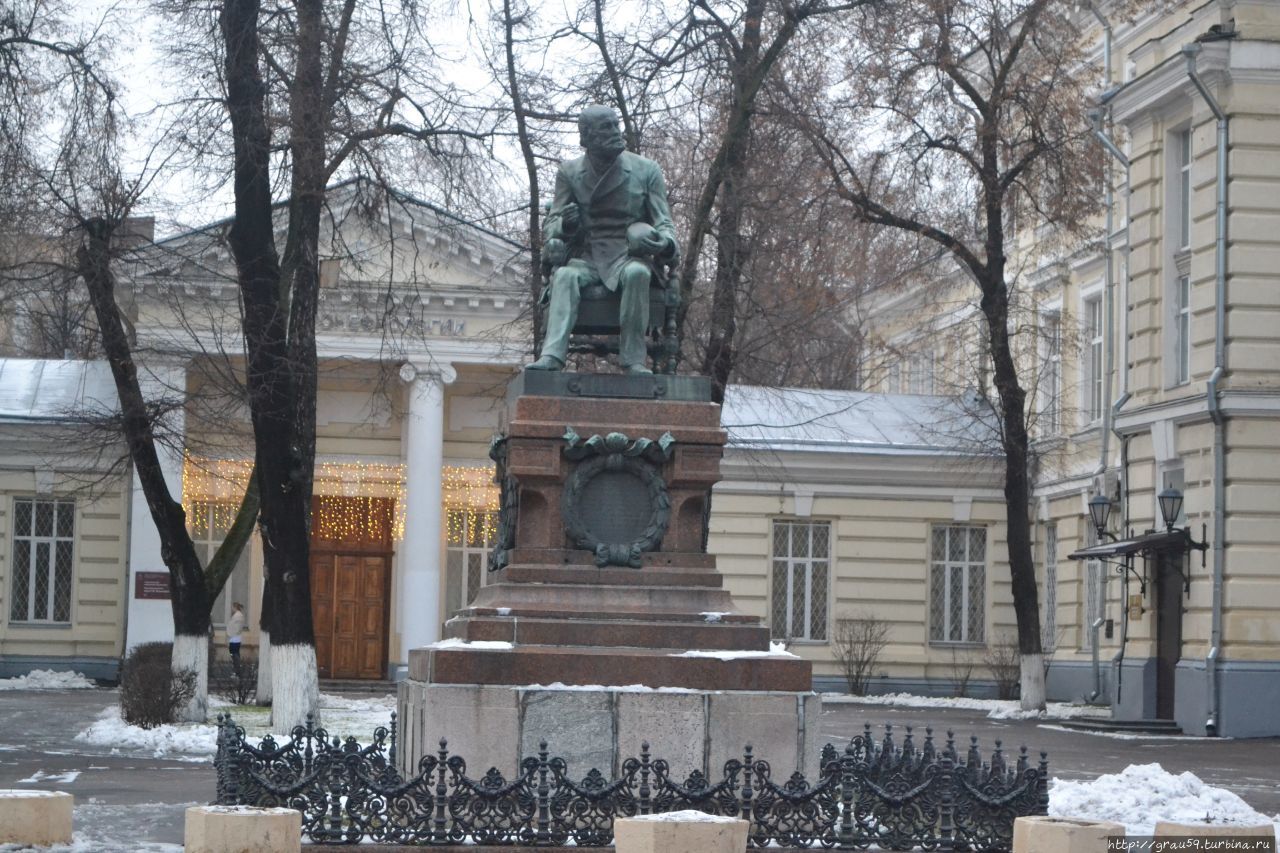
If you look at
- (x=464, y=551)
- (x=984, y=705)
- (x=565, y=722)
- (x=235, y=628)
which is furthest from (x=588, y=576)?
(x=464, y=551)

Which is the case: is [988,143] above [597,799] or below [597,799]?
above

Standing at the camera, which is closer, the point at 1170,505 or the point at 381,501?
the point at 1170,505

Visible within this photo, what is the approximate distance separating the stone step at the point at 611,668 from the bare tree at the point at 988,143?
51.4 ft

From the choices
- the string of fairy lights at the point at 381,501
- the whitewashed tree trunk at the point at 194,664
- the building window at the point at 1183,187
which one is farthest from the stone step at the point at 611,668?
the string of fairy lights at the point at 381,501

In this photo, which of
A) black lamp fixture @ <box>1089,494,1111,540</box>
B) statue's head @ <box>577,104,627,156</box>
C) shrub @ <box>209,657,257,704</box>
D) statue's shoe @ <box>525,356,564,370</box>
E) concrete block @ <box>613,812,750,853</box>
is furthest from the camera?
black lamp fixture @ <box>1089,494,1111,540</box>

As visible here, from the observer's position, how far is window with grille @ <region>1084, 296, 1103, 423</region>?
34062 millimetres

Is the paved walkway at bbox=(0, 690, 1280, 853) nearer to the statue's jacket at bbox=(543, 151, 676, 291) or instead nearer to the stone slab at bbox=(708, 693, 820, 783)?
the stone slab at bbox=(708, 693, 820, 783)

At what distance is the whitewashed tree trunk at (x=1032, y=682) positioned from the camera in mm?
28938

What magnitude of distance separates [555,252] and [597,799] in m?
3.37

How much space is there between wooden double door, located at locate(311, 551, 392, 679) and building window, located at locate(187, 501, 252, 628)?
1.24 m

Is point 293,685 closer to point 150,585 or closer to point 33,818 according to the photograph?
point 33,818

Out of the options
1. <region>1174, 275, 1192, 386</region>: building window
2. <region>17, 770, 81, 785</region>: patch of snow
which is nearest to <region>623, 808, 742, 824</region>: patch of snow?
<region>17, 770, 81, 785</region>: patch of snow

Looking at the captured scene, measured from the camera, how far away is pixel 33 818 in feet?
33.1

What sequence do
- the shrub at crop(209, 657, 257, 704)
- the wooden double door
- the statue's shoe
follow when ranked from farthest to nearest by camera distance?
the wooden double door, the shrub at crop(209, 657, 257, 704), the statue's shoe
